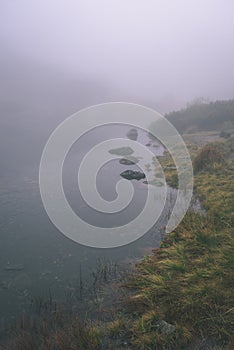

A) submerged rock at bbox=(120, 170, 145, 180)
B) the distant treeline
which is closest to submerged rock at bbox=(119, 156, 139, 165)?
submerged rock at bbox=(120, 170, 145, 180)

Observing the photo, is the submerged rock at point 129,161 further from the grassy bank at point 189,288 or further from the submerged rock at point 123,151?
the grassy bank at point 189,288

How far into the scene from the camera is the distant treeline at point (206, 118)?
42156 millimetres

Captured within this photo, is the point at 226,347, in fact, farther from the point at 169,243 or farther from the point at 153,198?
the point at 153,198

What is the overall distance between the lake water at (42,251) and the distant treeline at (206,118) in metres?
29.9

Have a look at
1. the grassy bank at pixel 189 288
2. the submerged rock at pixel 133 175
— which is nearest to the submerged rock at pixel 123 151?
the submerged rock at pixel 133 175

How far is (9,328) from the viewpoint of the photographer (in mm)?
6195

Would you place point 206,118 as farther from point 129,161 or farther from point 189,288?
point 189,288

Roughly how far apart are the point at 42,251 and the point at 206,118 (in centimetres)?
4103

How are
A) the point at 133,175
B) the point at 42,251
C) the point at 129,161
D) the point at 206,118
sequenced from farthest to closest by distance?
the point at 206,118, the point at 129,161, the point at 133,175, the point at 42,251

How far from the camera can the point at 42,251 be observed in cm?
989

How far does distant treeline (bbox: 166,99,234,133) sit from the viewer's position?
4216 centimetres

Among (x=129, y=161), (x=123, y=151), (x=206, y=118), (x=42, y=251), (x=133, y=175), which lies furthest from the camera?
(x=206, y=118)

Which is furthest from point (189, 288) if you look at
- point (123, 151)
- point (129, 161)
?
point (123, 151)

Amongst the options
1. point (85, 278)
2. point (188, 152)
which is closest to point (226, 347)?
point (85, 278)
